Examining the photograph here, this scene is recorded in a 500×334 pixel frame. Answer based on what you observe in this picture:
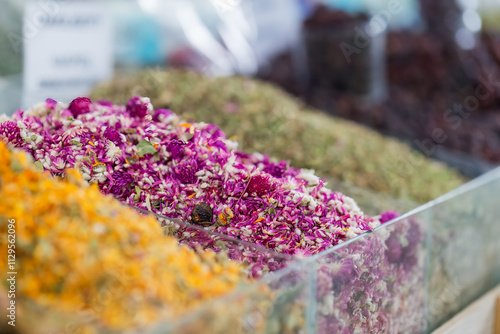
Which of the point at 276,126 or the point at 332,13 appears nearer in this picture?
the point at 276,126

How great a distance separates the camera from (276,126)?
1947 mm

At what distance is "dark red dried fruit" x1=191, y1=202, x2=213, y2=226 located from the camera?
3.41 feet

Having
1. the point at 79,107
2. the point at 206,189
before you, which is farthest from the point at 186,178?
the point at 79,107

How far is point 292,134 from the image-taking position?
6.35 feet

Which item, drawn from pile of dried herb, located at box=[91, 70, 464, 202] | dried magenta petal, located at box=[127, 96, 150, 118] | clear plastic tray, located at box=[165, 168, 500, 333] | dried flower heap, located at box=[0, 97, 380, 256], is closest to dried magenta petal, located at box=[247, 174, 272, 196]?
dried flower heap, located at box=[0, 97, 380, 256]

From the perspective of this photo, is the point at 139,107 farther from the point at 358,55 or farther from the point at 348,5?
the point at 348,5

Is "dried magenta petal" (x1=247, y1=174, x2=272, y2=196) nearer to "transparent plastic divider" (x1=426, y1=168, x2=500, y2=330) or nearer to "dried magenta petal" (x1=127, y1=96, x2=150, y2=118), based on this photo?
"dried magenta petal" (x1=127, y1=96, x2=150, y2=118)

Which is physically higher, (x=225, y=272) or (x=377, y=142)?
(x=225, y=272)

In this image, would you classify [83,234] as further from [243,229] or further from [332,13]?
[332,13]

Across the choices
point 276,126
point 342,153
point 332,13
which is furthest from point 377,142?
point 332,13

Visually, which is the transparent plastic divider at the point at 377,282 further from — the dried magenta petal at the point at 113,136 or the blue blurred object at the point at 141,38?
the blue blurred object at the point at 141,38

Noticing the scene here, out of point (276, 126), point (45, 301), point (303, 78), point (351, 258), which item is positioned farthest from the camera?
point (303, 78)

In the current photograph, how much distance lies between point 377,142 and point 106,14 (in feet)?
3.87

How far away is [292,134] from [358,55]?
43.0 inches
